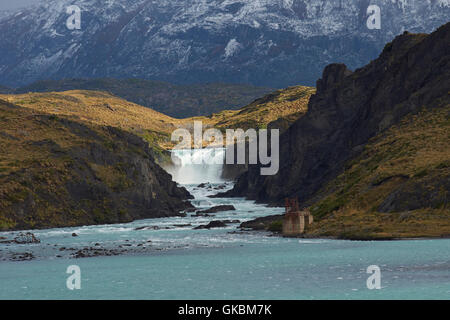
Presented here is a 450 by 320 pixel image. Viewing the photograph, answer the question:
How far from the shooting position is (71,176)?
147m

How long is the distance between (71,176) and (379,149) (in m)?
57.3

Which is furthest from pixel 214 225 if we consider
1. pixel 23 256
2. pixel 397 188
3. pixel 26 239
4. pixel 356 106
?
pixel 356 106

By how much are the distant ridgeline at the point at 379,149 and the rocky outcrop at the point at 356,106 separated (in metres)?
0.23

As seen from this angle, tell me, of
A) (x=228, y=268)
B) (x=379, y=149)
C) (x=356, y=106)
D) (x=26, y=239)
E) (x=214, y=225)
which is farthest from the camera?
(x=356, y=106)

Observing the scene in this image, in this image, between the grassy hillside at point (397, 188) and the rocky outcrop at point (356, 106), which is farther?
the rocky outcrop at point (356, 106)

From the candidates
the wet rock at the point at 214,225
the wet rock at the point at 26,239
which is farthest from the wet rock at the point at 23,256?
the wet rock at the point at 214,225

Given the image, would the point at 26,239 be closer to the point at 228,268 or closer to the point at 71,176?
the point at 71,176

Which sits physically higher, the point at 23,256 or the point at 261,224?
the point at 261,224

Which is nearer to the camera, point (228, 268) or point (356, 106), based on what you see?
point (228, 268)

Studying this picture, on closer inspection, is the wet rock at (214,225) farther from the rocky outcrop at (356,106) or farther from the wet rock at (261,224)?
the rocky outcrop at (356,106)

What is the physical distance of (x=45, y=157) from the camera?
15188cm

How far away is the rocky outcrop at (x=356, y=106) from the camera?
13388 cm
